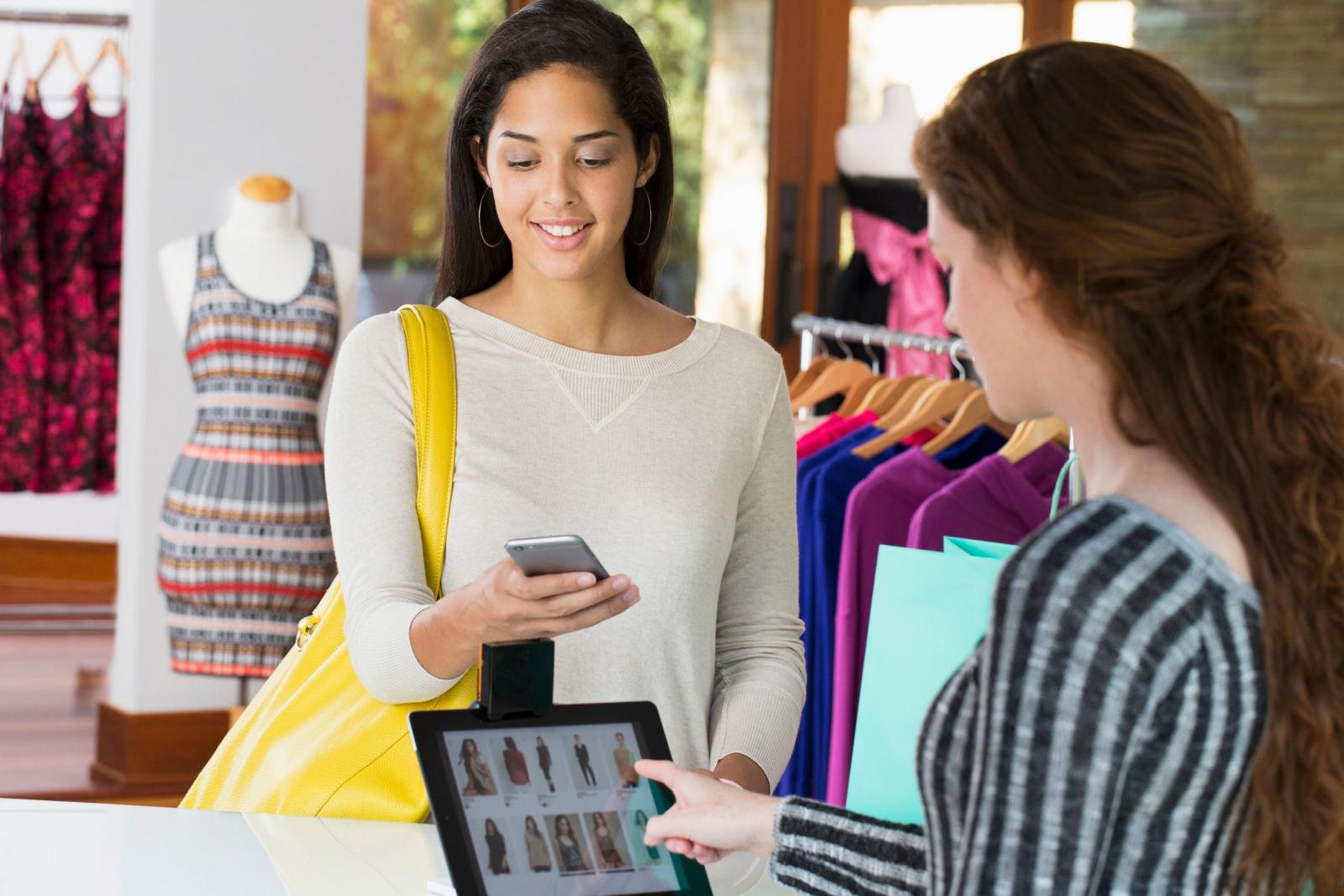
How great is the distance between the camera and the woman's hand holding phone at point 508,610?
1.30m

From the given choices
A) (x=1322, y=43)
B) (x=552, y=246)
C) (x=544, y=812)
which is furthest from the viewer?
(x=1322, y=43)

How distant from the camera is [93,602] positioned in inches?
259

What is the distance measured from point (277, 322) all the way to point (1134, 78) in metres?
2.87

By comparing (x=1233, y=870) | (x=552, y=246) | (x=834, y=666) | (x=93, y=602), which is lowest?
(x=93, y=602)

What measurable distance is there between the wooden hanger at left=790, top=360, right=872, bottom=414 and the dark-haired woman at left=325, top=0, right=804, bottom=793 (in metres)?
1.32

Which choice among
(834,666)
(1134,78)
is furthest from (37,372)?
(1134,78)

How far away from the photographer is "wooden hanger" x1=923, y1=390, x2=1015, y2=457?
2.65 metres

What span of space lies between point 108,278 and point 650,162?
12.9 feet

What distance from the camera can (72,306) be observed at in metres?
5.28

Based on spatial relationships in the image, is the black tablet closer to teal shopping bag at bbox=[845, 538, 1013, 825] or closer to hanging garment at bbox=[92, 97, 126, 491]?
teal shopping bag at bbox=[845, 538, 1013, 825]

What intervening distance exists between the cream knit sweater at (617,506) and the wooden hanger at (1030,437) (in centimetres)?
84

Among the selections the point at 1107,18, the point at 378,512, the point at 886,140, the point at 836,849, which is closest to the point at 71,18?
the point at 886,140

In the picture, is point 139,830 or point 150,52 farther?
point 150,52

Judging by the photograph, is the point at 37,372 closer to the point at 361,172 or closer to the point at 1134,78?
the point at 361,172
